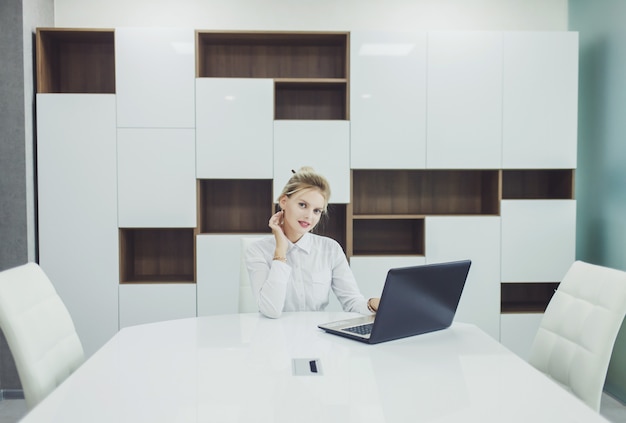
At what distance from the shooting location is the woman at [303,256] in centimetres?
226

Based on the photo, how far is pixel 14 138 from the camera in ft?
10.6

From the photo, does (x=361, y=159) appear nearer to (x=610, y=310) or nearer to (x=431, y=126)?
(x=431, y=126)

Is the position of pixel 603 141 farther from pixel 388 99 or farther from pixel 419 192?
pixel 388 99

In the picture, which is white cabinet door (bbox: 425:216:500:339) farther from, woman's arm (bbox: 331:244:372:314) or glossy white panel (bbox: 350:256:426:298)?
woman's arm (bbox: 331:244:372:314)

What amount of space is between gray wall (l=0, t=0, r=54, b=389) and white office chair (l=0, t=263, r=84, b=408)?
62.6 inches

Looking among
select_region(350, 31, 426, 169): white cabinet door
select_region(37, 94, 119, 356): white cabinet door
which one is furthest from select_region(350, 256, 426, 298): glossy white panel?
select_region(37, 94, 119, 356): white cabinet door

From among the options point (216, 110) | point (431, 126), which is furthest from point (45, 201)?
point (431, 126)

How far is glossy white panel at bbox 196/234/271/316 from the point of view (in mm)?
3393

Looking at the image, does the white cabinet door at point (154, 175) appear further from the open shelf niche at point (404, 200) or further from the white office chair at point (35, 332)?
the white office chair at point (35, 332)

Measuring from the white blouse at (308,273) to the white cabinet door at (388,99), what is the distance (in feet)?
3.76

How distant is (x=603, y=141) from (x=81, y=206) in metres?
3.20

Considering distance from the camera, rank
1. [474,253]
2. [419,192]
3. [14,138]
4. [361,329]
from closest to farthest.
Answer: [361,329]
[14,138]
[474,253]
[419,192]

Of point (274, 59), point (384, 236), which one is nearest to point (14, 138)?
point (274, 59)

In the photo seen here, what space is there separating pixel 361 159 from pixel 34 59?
6.79ft
